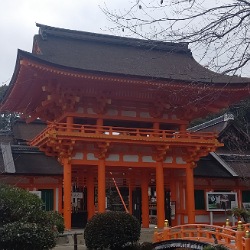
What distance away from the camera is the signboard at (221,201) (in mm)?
24422

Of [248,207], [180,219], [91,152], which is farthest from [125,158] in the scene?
[248,207]

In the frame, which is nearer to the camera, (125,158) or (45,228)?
(45,228)

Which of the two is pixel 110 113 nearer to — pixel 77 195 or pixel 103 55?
pixel 103 55

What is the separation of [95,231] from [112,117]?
6.72 m

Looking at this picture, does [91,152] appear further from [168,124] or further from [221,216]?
[221,216]

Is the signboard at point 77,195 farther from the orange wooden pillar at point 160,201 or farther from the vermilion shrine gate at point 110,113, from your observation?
the orange wooden pillar at point 160,201

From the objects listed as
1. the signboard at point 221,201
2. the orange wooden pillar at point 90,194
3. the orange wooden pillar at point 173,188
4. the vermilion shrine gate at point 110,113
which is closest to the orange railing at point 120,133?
the vermilion shrine gate at point 110,113

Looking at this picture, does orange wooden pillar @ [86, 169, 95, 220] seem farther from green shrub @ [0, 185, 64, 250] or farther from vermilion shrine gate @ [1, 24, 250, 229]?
green shrub @ [0, 185, 64, 250]

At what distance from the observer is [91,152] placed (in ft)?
68.9

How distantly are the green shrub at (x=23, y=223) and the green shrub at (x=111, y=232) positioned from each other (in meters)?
2.86

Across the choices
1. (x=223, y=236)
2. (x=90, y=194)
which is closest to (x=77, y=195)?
(x=90, y=194)

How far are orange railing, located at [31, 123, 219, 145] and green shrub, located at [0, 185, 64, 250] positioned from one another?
19.0 feet

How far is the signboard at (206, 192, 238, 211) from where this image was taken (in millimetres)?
24422

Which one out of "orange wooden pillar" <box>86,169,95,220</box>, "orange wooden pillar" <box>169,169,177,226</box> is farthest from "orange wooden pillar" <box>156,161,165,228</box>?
"orange wooden pillar" <box>86,169,95,220</box>
